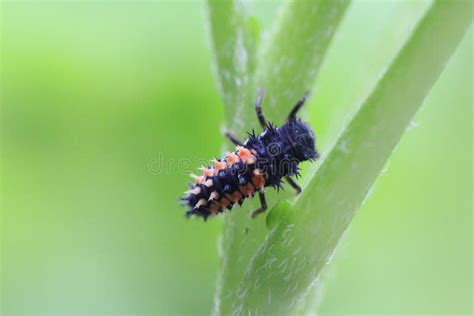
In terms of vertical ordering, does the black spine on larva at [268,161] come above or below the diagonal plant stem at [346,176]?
above

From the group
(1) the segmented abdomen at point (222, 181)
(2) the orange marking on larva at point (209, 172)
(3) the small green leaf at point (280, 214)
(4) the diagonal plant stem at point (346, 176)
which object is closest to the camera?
(4) the diagonal plant stem at point (346, 176)

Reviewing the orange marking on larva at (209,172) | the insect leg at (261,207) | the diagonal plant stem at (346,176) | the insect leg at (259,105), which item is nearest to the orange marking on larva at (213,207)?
the orange marking on larva at (209,172)

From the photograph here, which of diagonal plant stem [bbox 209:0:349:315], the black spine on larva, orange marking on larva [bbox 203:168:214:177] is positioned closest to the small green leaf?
diagonal plant stem [bbox 209:0:349:315]

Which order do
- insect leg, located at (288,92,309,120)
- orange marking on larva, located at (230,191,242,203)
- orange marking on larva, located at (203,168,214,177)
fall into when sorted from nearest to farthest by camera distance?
1. insect leg, located at (288,92,309,120)
2. orange marking on larva, located at (230,191,242,203)
3. orange marking on larva, located at (203,168,214,177)

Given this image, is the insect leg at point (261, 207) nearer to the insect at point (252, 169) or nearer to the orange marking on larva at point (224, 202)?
the insect at point (252, 169)

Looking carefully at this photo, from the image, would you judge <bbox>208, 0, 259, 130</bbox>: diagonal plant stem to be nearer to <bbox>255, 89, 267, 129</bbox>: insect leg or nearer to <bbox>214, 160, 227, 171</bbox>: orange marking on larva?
<bbox>255, 89, 267, 129</bbox>: insect leg

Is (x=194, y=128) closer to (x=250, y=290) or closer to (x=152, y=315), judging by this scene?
(x=152, y=315)

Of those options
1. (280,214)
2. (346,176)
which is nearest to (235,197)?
(280,214)
